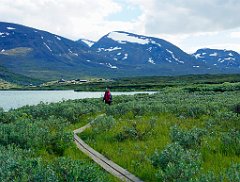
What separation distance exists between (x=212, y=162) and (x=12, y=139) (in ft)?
25.5

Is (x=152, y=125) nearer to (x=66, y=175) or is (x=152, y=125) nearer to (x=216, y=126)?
(x=216, y=126)

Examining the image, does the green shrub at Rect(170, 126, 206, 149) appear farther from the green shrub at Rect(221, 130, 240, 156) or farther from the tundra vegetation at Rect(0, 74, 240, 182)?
the green shrub at Rect(221, 130, 240, 156)

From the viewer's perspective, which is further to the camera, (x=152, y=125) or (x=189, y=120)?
(x=189, y=120)

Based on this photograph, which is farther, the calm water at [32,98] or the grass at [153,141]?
the calm water at [32,98]

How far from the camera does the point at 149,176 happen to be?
11.4 meters

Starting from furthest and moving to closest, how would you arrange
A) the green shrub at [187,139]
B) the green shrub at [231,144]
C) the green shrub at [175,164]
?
the green shrub at [187,139] → the green shrub at [231,144] → the green shrub at [175,164]

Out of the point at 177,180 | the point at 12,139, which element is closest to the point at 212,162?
the point at 177,180

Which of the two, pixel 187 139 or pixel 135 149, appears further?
pixel 135 149

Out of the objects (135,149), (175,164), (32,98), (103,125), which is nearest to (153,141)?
(135,149)

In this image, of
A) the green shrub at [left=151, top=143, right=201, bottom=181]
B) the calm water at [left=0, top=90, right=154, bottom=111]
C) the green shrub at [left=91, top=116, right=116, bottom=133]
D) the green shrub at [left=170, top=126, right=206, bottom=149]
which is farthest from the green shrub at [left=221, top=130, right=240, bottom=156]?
the calm water at [left=0, top=90, right=154, bottom=111]

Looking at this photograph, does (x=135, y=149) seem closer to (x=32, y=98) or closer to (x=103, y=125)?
(x=103, y=125)

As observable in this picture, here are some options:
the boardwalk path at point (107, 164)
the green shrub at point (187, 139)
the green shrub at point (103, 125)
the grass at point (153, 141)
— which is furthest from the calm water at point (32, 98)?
the green shrub at point (187, 139)

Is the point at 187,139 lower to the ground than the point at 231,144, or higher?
higher

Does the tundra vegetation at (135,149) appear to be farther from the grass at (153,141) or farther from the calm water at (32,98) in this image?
the calm water at (32,98)
